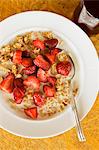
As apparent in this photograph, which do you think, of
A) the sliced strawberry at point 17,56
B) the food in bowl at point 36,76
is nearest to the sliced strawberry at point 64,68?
the food in bowl at point 36,76

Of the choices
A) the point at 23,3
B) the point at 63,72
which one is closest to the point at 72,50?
the point at 63,72

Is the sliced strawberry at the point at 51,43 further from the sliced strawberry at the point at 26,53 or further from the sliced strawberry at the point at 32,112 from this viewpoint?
the sliced strawberry at the point at 32,112

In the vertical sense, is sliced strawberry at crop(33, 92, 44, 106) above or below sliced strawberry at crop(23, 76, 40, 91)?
below

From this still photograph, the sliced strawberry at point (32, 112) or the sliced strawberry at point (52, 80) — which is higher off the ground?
the sliced strawberry at point (52, 80)

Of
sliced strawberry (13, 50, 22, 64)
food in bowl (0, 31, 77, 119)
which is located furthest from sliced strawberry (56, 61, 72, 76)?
sliced strawberry (13, 50, 22, 64)

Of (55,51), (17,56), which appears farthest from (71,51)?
(17,56)

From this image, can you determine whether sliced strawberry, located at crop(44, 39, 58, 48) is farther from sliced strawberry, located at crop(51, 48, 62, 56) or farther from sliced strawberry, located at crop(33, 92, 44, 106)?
sliced strawberry, located at crop(33, 92, 44, 106)
